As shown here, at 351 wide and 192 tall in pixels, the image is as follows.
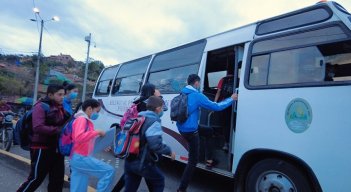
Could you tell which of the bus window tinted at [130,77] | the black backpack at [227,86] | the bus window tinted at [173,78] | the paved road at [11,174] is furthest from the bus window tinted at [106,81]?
the black backpack at [227,86]

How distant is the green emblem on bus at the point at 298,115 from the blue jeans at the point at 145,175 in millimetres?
1714

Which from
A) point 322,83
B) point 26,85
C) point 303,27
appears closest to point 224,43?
point 303,27

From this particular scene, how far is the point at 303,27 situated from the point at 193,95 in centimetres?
185

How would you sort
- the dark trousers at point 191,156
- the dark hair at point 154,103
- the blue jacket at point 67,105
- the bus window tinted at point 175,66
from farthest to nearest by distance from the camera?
the bus window tinted at point 175,66, the dark trousers at point 191,156, the blue jacket at point 67,105, the dark hair at point 154,103

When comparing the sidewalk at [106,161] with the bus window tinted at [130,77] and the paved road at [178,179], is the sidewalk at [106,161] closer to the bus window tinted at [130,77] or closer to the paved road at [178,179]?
the paved road at [178,179]

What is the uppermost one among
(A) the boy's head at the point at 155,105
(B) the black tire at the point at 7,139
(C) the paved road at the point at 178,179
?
(A) the boy's head at the point at 155,105

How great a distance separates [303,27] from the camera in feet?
13.2

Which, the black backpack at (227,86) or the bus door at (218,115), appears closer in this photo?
the bus door at (218,115)

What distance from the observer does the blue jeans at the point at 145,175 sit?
11.3ft

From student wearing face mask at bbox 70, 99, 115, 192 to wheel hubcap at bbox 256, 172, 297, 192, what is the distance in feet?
6.33

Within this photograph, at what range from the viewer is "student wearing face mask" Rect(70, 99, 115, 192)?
364cm

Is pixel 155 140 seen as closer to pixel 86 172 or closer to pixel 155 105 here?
pixel 155 105

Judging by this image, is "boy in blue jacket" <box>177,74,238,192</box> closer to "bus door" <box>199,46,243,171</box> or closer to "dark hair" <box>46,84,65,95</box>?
"bus door" <box>199,46,243,171</box>


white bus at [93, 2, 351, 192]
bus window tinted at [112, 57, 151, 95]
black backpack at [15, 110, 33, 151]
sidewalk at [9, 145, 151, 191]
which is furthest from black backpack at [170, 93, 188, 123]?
bus window tinted at [112, 57, 151, 95]
